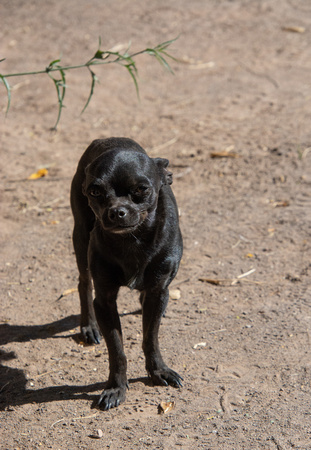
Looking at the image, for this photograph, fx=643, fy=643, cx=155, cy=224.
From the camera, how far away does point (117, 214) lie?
10.9 ft

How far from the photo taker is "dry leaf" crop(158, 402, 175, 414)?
382 centimetres

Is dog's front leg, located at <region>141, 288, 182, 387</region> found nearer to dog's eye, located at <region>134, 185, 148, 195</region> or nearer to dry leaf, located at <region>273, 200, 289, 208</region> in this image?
dog's eye, located at <region>134, 185, 148, 195</region>

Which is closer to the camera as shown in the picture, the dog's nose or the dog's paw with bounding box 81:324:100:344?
the dog's nose

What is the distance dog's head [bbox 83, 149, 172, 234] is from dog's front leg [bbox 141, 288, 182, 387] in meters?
0.62

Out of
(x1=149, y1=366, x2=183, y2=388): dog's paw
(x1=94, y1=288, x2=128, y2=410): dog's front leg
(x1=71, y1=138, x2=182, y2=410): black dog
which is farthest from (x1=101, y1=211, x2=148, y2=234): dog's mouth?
(x1=149, y1=366, x2=183, y2=388): dog's paw

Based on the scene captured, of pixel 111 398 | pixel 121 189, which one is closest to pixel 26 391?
pixel 111 398

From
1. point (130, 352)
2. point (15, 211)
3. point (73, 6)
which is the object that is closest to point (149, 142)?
point (15, 211)

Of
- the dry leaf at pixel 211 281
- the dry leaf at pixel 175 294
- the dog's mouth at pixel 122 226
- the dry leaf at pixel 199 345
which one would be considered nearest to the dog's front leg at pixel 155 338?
the dry leaf at pixel 199 345

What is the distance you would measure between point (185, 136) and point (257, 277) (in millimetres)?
2913

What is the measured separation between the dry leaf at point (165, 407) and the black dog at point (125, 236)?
0.19m

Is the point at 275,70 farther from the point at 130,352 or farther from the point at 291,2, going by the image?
the point at 130,352

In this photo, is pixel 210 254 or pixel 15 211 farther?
pixel 15 211

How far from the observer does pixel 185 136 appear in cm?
770

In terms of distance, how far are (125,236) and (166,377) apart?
99 centimetres
